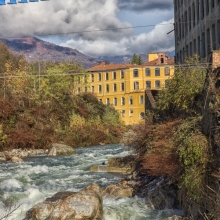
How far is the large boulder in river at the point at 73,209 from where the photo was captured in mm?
12492

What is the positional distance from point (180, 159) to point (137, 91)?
63726 mm

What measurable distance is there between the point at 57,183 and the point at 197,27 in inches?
896

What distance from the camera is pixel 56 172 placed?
23.5m

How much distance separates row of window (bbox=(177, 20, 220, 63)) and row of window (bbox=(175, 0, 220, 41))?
5.19 ft

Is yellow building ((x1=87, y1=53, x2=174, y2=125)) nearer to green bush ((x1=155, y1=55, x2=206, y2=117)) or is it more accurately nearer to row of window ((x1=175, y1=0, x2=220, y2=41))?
row of window ((x1=175, y1=0, x2=220, y2=41))

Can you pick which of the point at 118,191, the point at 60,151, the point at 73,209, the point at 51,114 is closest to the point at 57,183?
the point at 118,191

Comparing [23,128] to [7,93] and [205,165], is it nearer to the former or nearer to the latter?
[7,93]

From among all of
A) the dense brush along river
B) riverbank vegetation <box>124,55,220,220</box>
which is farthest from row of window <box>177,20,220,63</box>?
riverbank vegetation <box>124,55,220,220</box>

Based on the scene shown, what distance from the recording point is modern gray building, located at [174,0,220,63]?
3181cm

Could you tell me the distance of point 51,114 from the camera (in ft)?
153

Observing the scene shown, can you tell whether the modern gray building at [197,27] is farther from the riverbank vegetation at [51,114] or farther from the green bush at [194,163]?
the green bush at [194,163]

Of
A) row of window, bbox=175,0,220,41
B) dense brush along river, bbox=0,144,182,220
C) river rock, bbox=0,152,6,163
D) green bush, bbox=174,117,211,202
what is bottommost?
dense brush along river, bbox=0,144,182,220

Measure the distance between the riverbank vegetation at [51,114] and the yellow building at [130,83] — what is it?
1743 cm

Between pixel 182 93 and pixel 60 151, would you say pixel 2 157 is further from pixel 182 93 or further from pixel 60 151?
pixel 182 93
